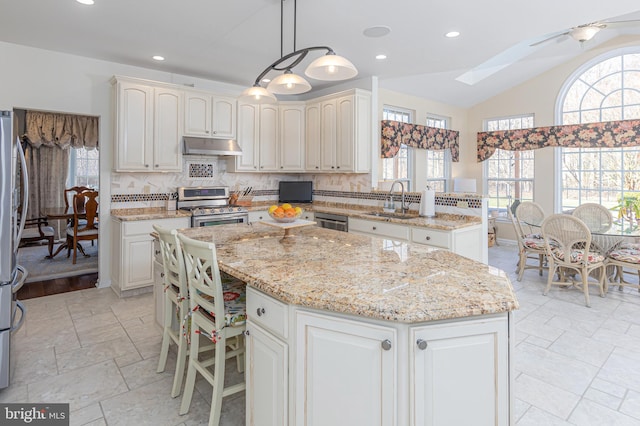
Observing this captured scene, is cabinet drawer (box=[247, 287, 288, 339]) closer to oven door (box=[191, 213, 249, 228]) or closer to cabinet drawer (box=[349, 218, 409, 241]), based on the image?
cabinet drawer (box=[349, 218, 409, 241])

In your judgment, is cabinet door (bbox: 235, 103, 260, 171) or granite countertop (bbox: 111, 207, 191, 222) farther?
cabinet door (bbox: 235, 103, 260, 171)

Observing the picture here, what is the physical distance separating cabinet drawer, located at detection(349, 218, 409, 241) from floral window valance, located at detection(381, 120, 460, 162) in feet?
5.63

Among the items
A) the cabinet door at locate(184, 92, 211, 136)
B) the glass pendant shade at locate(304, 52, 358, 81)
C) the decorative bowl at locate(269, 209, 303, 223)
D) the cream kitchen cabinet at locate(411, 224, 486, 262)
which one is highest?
the cabinet door at locate(184, 92, 211, 136)

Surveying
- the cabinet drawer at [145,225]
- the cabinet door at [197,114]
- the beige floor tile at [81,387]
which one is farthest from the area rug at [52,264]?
the beige floor tile at [81,387]

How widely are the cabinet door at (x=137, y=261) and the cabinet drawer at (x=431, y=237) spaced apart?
296cm

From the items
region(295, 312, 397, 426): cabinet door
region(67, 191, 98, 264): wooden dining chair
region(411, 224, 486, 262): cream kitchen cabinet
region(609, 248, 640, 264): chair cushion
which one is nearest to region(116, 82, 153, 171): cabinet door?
region(67, 191, 98, 264): wooden dining chair

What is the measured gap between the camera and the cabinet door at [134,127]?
4.05 meters

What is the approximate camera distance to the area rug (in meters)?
4.88

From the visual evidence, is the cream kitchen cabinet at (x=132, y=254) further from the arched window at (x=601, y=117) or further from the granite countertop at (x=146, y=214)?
the arched window at (x=601, y=117)

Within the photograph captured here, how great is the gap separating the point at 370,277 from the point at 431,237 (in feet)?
7.01

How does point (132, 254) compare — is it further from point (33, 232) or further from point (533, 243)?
point (533, 243)

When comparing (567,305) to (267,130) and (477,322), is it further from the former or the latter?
(267,130)

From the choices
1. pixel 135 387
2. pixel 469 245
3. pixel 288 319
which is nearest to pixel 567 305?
pixel 469 245

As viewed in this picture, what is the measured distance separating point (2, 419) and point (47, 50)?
3.65 meters
